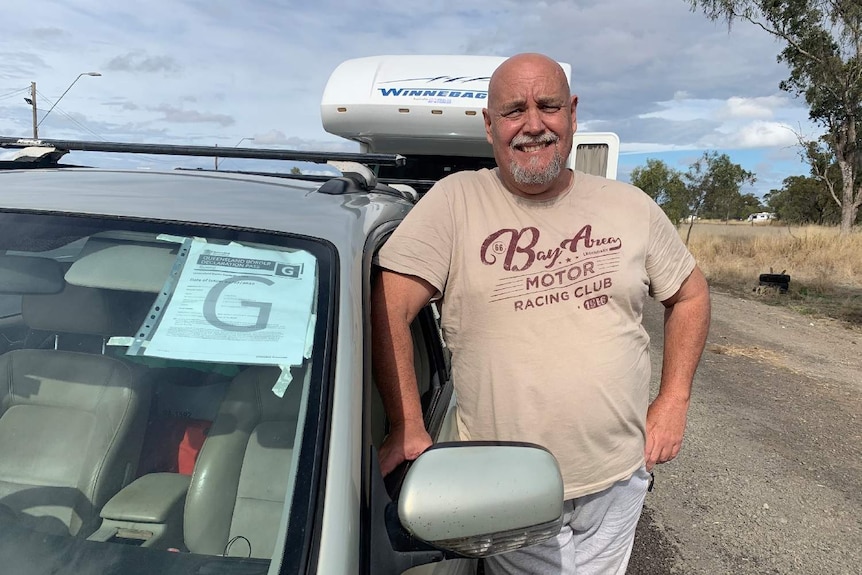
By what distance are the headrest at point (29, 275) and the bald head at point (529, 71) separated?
4.17ft

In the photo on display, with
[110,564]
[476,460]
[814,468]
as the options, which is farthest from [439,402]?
[814,468]

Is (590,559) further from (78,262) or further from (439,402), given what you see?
(78,262)

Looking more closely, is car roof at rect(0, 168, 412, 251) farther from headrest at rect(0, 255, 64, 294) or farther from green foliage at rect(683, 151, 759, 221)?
green foliage at rect(683, 151, 759, 221)

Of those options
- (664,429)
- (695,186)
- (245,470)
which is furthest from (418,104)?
(695,186)

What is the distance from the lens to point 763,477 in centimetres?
434

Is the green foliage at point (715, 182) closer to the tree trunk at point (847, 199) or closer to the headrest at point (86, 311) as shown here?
the tree trunk at point (847, 199)

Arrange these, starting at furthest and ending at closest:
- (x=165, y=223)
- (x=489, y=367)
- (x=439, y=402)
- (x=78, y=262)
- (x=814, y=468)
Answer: (x=814, y=468) → (x=439, y=402) → (x=489, y=367) → (x=78, y=262) → (x=165, y=223)

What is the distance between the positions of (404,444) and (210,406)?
1.56ft

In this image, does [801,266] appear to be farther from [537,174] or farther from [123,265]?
[123,265]

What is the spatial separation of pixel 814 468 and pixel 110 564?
458 centimetres

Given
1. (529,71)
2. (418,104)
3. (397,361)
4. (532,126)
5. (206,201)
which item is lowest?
(397,361)

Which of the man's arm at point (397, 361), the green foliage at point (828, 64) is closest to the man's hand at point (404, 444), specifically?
the man's arm at point (397, 361)

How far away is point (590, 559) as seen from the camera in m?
2.05

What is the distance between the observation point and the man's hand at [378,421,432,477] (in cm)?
167
